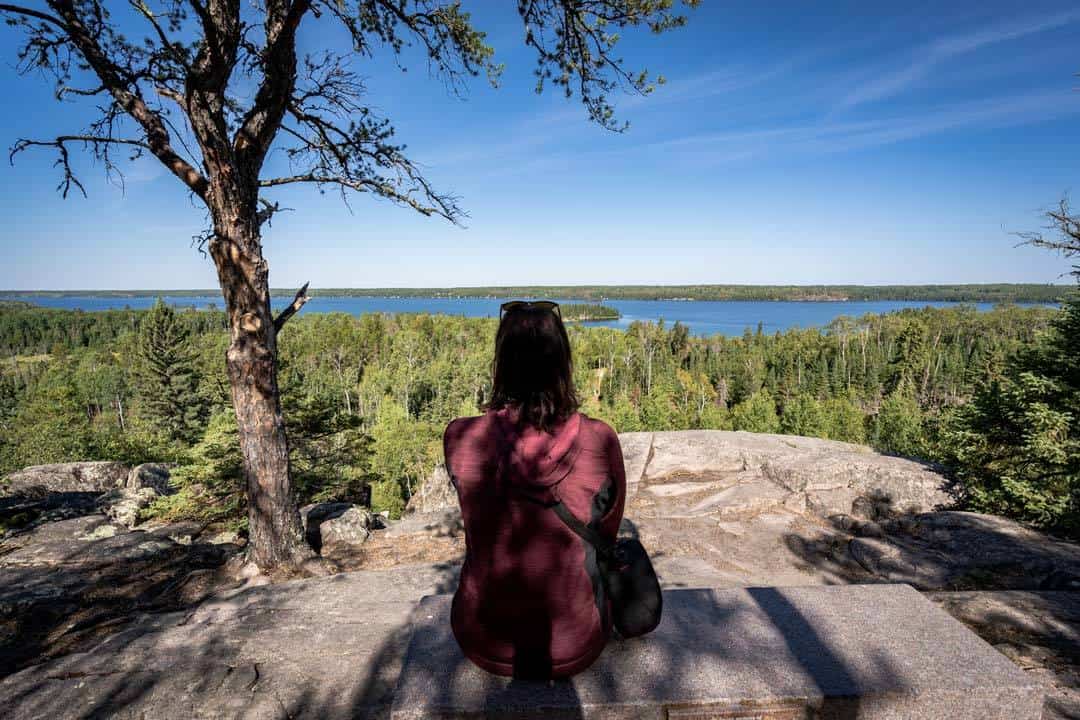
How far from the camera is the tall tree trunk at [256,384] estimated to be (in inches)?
188

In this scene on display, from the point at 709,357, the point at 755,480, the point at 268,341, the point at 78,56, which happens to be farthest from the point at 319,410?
the point at 709,357

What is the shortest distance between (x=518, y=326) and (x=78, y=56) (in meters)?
5.47

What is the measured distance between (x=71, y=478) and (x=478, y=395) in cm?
5364

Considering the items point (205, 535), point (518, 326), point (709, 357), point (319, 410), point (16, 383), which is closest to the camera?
point (518, 326)

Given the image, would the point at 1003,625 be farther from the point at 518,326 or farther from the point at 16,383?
the point at 16,383

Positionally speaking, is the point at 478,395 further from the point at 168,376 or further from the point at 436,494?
the point at 436,494

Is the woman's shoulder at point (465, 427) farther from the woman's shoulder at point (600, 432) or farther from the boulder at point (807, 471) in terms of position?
the boulder at point (807, 471)

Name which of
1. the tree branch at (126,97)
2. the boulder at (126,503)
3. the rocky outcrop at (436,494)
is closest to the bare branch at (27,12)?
the tree branch at (126,97)

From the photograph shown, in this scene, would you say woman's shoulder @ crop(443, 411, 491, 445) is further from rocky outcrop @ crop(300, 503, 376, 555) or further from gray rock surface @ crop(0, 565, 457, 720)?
rocky outcrop @ crop(300, 503, 376, 555)

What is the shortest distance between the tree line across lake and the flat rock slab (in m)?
1.15

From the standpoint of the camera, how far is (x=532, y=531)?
1888mm

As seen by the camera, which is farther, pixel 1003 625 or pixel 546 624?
pixel 1003 625

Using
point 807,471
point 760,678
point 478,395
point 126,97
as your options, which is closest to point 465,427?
point 760,678

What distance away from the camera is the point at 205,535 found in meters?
7.21
